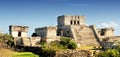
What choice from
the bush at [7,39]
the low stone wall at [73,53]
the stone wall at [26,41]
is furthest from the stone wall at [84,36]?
the low stone wall at [73,53]

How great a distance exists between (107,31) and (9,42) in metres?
20.2

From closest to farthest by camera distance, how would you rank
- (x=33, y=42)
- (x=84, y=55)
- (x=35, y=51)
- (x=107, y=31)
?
(x=84, y=55), (x=35, y=51), (x=33, y=42), (x=107, y=31)

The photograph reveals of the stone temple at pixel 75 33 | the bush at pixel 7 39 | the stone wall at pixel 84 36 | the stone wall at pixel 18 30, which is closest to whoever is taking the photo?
the bush at pixel 7 39

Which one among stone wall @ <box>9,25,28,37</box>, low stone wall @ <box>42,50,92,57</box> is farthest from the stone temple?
low stone wall @ <box>42,50,92,57</box>

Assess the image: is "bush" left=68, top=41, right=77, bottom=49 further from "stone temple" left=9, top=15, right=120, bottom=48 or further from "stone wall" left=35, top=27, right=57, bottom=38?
"stone wall" left=35, top=27, right=57, bottom=38

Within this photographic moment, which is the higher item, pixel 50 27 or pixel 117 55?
pixel 50 27

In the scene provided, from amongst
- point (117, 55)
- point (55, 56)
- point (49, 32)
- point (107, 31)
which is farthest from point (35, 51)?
point (107, 31)

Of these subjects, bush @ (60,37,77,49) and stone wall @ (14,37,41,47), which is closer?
bush @ (60,37,77,49)

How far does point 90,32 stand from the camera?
167 ft

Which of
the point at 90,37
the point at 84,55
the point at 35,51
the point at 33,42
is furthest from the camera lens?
the point at 90,37

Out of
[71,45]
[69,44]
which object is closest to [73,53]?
[71,45]

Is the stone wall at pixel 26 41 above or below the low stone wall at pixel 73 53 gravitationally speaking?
above

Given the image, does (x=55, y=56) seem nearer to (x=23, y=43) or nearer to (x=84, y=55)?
(x=84, y=55)

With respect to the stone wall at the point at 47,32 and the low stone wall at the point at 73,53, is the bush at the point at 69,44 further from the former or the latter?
the low stone wall at the point at 73,53
